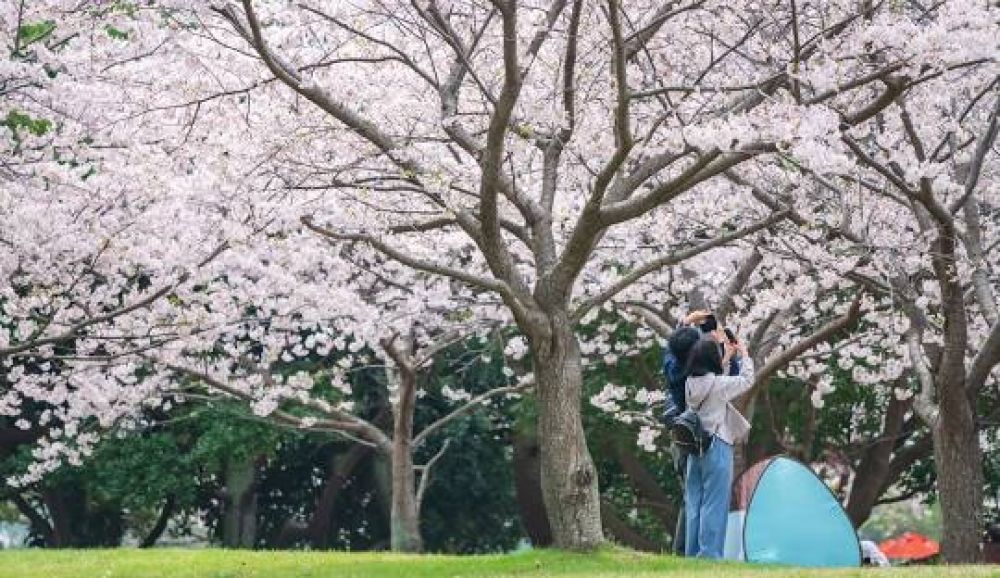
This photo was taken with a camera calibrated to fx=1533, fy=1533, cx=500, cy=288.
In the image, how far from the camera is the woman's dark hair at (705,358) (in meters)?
10.4

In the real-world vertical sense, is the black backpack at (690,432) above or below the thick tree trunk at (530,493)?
below

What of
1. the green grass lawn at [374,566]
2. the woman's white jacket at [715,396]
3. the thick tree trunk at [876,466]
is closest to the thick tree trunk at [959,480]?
the woman's white jacket at [715,396]

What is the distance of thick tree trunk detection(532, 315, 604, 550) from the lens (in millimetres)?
10938

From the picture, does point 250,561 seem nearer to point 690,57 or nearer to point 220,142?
point 220,142

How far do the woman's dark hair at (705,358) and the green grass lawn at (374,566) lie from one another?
1290 millimetres

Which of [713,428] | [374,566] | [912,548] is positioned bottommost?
[374,566]

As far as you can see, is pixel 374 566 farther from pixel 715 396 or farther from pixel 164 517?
pixel 164 517

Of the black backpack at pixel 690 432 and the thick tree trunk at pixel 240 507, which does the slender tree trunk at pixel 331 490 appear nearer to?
the thick tree trunk at pixel 240 507

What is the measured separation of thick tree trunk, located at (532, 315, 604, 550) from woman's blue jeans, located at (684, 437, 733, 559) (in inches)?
27.9

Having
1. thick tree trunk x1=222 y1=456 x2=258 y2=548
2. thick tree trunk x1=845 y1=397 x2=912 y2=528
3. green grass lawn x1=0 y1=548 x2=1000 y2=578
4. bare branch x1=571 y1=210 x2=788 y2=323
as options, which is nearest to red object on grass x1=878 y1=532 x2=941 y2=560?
thick tree trunk x1=845 y1=397 x2=912 y2=528

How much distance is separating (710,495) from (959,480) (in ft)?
12.3

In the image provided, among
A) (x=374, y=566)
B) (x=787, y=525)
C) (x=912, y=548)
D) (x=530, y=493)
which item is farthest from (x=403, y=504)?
(x=912, y=548)

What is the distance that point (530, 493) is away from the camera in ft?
83.1

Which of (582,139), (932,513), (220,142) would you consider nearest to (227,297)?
(220,142)
